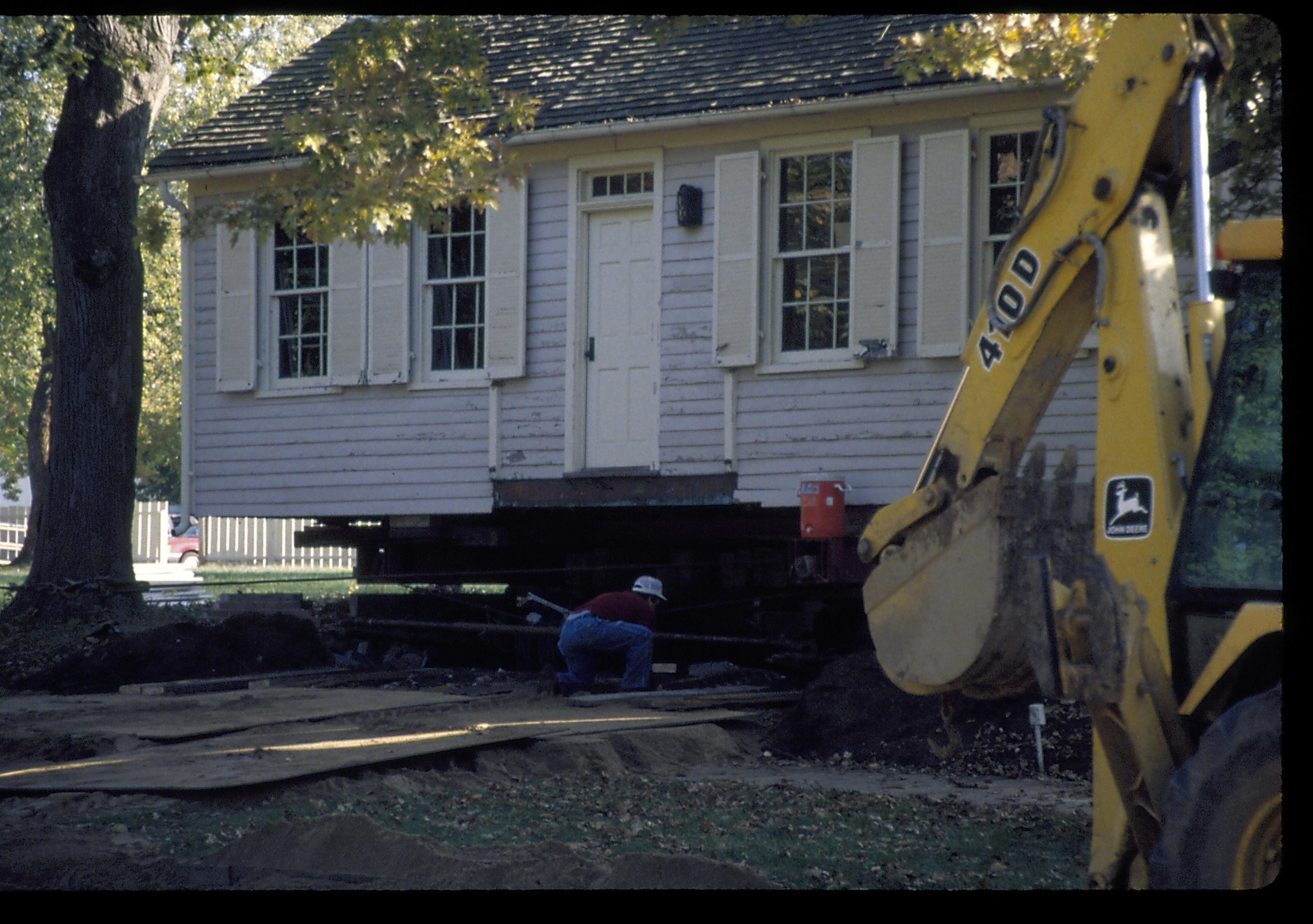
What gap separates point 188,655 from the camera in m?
12.1

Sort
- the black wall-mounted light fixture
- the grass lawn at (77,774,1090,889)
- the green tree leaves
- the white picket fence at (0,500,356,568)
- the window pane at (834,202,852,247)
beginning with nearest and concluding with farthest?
the grass lawn at (77,774,1090,889) → the green tree leaves → the window pane at (834,202,852,247) → the black wall-mounted light fixture → the white picket fence at (0,500,356,568)

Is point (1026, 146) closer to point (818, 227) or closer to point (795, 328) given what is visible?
point (818, 227)

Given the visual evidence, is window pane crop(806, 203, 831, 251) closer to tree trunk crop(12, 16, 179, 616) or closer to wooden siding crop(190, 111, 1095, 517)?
wooden siding crop(190, 111, 1095, 517)

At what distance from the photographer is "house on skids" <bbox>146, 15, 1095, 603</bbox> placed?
11266 millimetres

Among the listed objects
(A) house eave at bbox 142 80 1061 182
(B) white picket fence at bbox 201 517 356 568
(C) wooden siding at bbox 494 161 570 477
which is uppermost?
(A) house eave at bbox 142 80 1061 182

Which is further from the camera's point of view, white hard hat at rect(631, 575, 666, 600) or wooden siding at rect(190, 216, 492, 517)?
wooden siding at rect(190, 216, 492, 517)

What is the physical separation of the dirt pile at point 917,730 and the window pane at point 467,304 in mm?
5388

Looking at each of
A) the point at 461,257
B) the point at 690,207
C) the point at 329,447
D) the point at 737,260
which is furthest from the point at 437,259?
the point at 737,260

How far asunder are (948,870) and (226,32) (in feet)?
39.8

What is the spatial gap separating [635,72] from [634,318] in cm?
241

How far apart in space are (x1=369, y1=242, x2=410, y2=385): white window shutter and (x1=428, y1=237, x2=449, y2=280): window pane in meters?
0.21

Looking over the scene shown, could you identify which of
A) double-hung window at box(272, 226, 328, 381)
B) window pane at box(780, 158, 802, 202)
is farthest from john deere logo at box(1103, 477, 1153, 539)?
double-hung window at box(272, 226, 328, 381)

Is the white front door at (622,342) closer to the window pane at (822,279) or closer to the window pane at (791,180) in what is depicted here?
the window pane at (791,180)

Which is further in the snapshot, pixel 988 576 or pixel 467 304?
pixel 467 304
